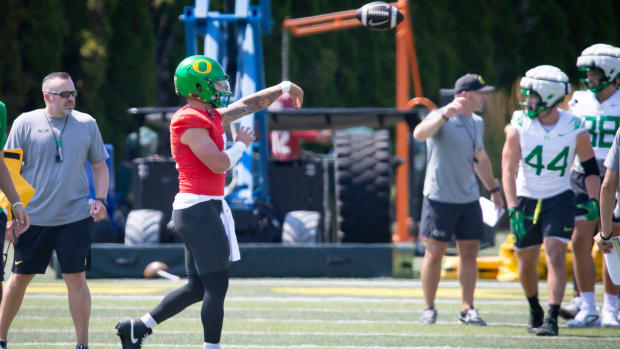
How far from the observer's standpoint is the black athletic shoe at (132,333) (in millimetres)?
7500

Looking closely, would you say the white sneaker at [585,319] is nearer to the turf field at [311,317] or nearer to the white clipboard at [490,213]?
the turf field at [311,317]

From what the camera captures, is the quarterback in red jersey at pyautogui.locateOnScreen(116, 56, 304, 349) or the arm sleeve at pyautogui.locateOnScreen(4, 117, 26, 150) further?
the arm sleeve at pyautogui.locateOnScreen(4, 117, 26, 150)

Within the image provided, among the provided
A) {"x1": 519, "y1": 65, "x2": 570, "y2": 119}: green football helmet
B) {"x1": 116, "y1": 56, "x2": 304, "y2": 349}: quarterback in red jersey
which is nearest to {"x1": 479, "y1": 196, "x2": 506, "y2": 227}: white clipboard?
{"x1": 519, "y1": 65, "x2": 570, "y2": 119}: green football helmet

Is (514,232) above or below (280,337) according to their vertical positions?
above

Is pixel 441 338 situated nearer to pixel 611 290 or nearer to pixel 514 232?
pixel 514 232

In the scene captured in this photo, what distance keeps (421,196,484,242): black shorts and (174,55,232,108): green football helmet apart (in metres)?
3.22

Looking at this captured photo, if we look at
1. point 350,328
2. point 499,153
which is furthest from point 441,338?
point 499,153

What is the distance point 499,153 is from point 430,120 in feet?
57.3

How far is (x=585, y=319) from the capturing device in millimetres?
9938

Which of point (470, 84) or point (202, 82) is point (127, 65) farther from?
point (202, 82)

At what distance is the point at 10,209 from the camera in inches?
305

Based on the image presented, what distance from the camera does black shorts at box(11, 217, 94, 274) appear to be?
26.0 feet

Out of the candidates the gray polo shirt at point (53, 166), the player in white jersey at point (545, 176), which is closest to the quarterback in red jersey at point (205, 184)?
the gray polo shirt at point (53, 166)

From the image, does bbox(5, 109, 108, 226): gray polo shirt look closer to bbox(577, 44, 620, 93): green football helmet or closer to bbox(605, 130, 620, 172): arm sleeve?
bbox(605, 130, 620, 172): arm sleeve
